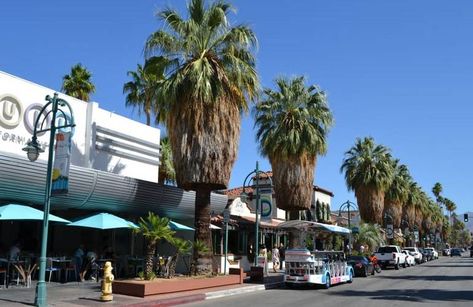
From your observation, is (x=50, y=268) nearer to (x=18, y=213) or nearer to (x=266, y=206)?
(x=18, y=213)

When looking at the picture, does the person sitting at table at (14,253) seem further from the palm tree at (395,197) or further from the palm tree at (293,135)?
the palm tree at (395,197)

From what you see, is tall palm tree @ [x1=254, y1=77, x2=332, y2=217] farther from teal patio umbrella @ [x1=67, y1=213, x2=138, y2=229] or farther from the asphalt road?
teal patio umbrella @ [x1=67, y1=213, x2=138, y2=229]

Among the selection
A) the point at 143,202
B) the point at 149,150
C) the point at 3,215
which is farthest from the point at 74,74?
the point at 3,215

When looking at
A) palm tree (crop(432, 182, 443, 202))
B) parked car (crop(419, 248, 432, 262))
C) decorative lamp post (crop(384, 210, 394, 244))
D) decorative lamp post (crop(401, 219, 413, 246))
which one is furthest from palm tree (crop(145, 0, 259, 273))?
palm tree (crop(432, 182, 443, 202))

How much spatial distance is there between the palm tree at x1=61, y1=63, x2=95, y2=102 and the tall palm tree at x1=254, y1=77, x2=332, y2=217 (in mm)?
14310

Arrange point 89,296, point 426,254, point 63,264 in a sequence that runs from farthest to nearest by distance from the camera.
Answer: point 426,254 < point 63,264 < point 89,296

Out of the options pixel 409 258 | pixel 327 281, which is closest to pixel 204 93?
pixel 327 281

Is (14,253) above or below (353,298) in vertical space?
above

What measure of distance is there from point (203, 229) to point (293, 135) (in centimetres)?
1161

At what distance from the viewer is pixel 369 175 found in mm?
50906

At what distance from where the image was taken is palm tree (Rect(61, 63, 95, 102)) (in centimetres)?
3947

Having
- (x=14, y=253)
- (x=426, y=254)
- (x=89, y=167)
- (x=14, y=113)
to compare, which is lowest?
(x=426, y=254)

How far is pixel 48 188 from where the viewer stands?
14.4 meters

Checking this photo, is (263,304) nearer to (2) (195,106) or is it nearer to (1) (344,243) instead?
(2) (195,106)
